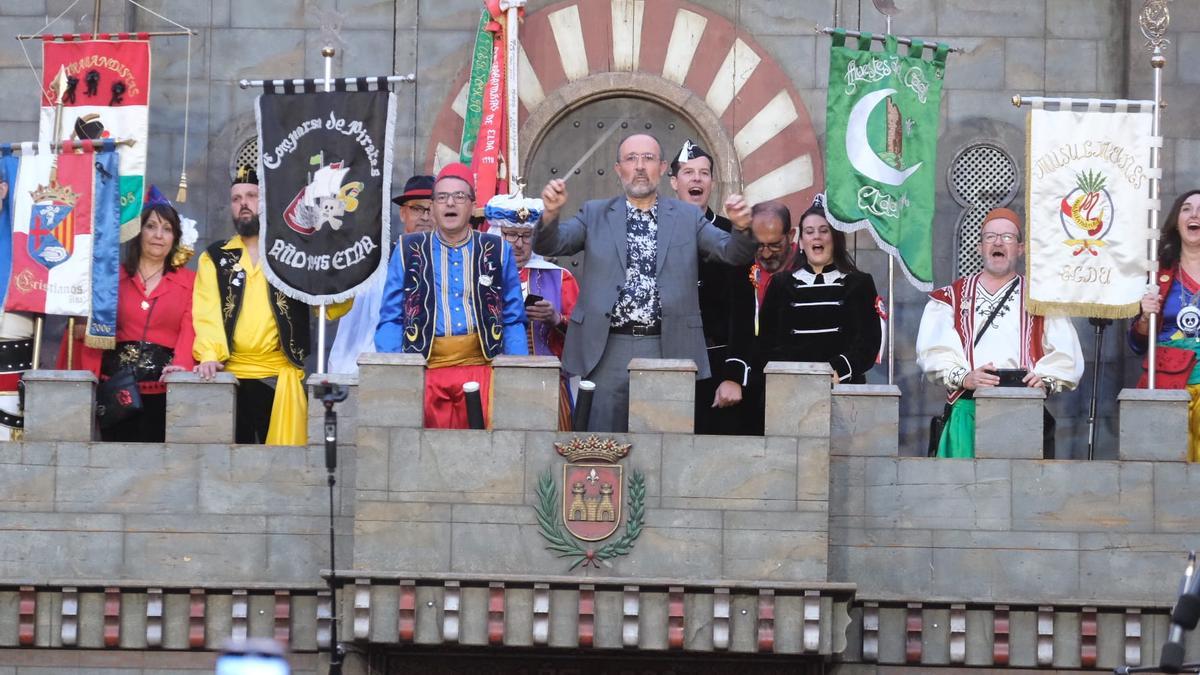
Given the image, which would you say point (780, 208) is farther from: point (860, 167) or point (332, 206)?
point (332, 206)

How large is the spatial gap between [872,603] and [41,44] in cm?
934

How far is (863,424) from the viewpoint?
2191 cm

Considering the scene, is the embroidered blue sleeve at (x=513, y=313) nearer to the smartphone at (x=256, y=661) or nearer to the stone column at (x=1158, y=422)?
the stone column at (x=1158, y=422)

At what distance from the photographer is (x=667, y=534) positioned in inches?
834

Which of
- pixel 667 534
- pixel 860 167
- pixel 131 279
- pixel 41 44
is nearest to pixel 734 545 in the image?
pixel 667 534

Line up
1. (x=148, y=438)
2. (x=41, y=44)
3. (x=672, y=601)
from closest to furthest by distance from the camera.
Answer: (x=672, y=601) < (x=148, y=438) < (x=41, y=44)

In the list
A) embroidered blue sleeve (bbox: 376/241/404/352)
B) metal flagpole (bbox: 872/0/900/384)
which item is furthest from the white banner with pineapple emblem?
embroidered blue sleeve (bbox: 376/241/404/352)

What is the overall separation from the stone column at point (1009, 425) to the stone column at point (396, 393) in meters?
4.14

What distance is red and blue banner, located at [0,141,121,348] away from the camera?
2320 centimetres

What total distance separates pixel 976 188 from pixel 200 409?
771 centimetres

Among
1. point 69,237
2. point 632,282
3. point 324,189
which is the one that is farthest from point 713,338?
point 69,237

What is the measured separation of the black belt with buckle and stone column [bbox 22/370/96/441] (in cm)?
394

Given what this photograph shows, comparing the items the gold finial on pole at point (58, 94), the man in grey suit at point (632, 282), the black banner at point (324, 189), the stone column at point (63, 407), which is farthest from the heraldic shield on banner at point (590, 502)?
the gold finial on pole at point (58, 94)

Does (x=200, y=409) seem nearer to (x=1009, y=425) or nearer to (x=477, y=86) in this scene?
(x=477, y=86)
